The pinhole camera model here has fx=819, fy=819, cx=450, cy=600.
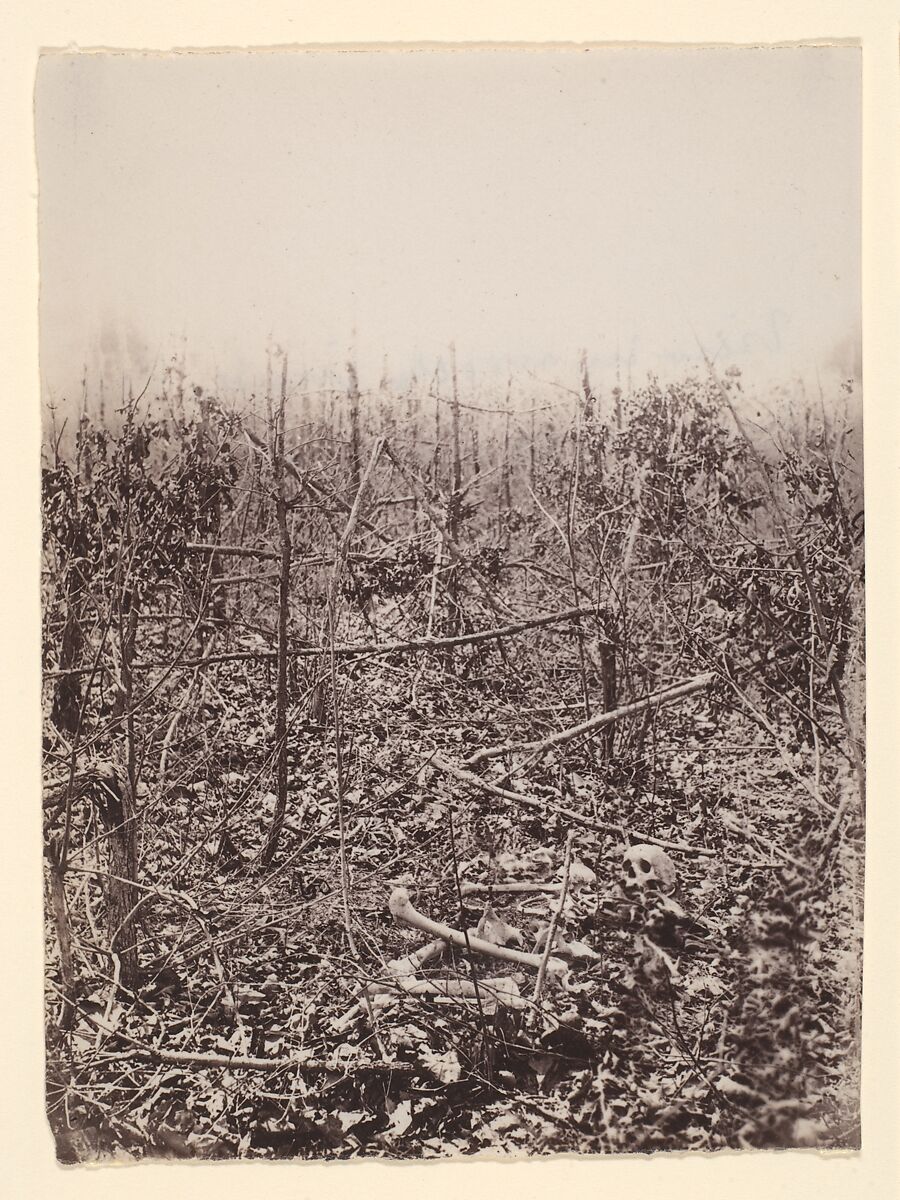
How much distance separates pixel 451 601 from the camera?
2400mm

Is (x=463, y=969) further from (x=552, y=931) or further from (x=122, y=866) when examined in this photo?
(x=122, y=866)

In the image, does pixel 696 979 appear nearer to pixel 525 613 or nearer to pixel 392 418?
pixel 525 613

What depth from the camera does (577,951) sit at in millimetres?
2391

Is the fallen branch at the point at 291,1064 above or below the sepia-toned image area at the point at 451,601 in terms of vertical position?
below

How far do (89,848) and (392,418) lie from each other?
1.55 meters

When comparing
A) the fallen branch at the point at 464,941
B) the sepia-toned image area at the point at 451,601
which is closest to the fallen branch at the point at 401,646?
the sepia-toned image area at the point at 451,601

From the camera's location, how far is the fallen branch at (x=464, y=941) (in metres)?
2.38

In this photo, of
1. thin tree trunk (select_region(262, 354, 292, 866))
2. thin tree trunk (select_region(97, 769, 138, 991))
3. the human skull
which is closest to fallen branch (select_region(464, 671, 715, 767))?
the human skull

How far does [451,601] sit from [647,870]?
0.97m

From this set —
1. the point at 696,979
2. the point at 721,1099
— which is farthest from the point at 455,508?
the point at 721,1099

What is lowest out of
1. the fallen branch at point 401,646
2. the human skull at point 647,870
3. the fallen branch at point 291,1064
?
the fallen branch at point 291,1064

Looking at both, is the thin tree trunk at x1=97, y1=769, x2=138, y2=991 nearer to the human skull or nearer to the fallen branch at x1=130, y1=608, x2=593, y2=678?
the fallen branch at x1=130, y1=608, x2=593, y2=678

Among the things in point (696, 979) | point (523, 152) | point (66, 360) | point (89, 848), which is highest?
point (523, 152)

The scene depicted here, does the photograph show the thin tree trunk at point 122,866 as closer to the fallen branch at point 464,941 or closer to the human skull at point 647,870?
the fallen branch at point 464,941
